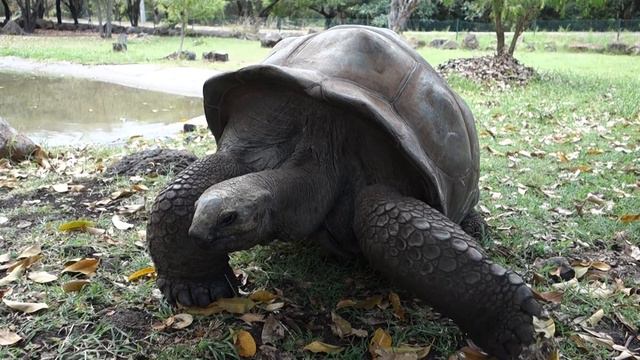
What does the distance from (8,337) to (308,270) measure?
3.73ft

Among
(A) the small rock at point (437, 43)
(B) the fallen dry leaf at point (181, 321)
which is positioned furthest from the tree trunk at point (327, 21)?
(B) the fallen dry leaf at point (181, 321)

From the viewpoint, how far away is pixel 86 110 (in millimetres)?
8492

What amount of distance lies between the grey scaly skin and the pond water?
4.40 metres

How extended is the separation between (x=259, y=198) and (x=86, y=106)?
7801mm

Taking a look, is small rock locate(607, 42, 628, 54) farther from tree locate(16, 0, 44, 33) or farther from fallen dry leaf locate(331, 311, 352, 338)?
tree locate(16, 0, 44, 33)

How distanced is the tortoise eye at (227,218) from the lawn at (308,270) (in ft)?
1.57

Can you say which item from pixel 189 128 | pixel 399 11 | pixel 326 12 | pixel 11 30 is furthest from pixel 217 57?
pixel 326 12

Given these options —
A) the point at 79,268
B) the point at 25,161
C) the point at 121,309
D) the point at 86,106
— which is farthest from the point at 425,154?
the point at 86,106

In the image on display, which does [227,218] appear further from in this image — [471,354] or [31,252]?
[31,252]

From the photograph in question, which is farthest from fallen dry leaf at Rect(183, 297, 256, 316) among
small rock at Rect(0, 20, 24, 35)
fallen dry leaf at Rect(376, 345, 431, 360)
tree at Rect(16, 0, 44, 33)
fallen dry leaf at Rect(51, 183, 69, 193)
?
tree at Rect(16, 0, 44, 33)

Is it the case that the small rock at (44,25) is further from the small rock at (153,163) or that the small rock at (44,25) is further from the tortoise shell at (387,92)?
the tortoise shell at (387,92)

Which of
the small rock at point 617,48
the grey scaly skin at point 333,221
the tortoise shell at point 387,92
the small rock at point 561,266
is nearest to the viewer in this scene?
the grey scaly skin at point 333,221

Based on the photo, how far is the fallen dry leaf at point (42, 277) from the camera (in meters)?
2.42

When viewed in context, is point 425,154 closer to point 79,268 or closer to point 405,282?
point 405,282
